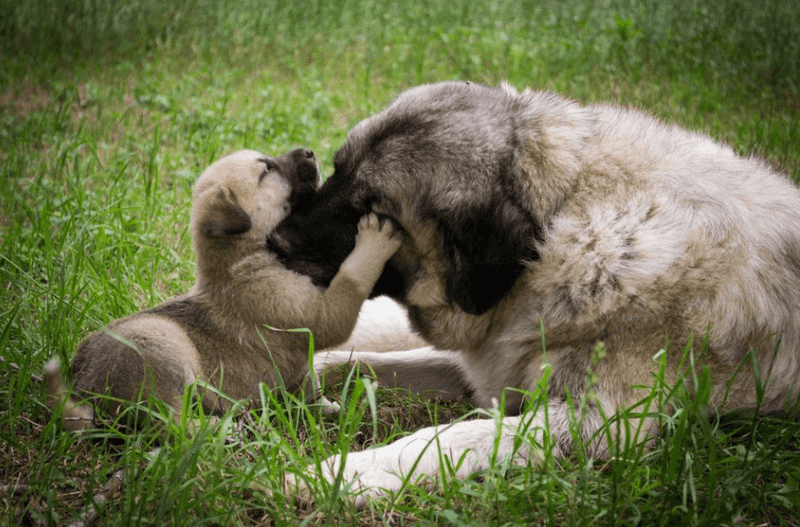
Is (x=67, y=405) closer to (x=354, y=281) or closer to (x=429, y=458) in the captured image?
(x=354, y=281)

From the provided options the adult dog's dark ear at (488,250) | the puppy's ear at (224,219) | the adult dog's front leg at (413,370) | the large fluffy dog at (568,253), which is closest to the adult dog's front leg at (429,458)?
the large fluffy dog at (568,253)

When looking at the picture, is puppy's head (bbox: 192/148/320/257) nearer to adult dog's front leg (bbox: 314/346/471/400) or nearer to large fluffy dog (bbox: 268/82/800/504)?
large fluffy dog (bbox: 268/82/800/504)

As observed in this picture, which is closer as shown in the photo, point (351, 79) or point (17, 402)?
point (17, 402)

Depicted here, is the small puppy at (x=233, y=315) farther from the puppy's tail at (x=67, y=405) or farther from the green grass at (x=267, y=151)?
the green grass at (x=267, y=151)

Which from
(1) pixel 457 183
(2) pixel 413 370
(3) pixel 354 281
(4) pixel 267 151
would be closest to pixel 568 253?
(1) pixel 457 183

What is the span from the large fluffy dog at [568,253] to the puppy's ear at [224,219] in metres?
0.45

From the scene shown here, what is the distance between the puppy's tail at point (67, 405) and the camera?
2562 millimetres

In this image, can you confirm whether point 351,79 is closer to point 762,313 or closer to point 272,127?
point 272,127

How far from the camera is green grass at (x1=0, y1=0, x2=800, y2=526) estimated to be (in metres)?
2.15

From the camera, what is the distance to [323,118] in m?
6.22

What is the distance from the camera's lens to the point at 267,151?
17.2 feet

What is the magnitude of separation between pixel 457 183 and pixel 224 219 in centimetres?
99

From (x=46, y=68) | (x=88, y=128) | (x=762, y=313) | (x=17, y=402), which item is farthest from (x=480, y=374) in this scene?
(x=46, y=68)

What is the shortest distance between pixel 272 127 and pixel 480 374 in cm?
356
